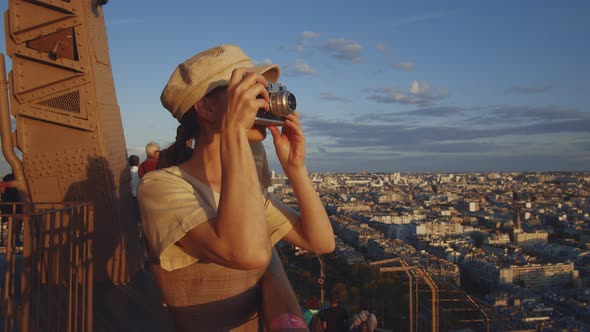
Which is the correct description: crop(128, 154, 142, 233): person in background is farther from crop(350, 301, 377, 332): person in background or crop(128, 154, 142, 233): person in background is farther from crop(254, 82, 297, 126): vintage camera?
crop(254, 82, 297, 126): vintage camera

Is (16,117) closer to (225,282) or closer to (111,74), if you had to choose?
(111,74)

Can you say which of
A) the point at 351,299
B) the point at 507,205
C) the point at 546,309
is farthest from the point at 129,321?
the point at 507,205

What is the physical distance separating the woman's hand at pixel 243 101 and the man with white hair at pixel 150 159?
267 centimetres

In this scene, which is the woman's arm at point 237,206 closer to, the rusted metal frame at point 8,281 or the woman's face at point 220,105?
the woman's face at point 220,105

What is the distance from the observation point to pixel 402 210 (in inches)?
2562

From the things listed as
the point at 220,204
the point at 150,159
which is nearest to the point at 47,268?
the point at 150,159

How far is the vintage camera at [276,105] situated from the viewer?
112 cm

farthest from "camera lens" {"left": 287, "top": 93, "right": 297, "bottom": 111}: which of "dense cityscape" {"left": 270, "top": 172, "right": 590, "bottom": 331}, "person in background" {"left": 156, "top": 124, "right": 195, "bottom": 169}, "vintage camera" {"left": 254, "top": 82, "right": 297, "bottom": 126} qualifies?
"dense cityscape" {"left": 270, "top": 172, "right": 590, "bottom": 331}

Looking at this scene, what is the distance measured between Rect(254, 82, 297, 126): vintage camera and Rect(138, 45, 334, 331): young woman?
29 mm

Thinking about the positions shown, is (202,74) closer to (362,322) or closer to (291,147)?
(291,147)

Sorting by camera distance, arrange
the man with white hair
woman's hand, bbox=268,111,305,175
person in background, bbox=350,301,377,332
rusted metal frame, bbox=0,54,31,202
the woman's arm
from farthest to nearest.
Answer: person in background, bbox=350,301,377,332, the man with white hair, rusted metal frame, bbox=0,54,31,202, woman's hand, bbox=268,111,305,175, the woman's arm

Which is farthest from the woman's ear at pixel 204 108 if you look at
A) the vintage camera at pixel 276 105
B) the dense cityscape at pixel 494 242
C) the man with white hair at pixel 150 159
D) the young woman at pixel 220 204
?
the man with white hair at pixel 150 159

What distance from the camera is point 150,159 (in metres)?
3.88

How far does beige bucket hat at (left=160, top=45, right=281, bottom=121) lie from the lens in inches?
44.2
